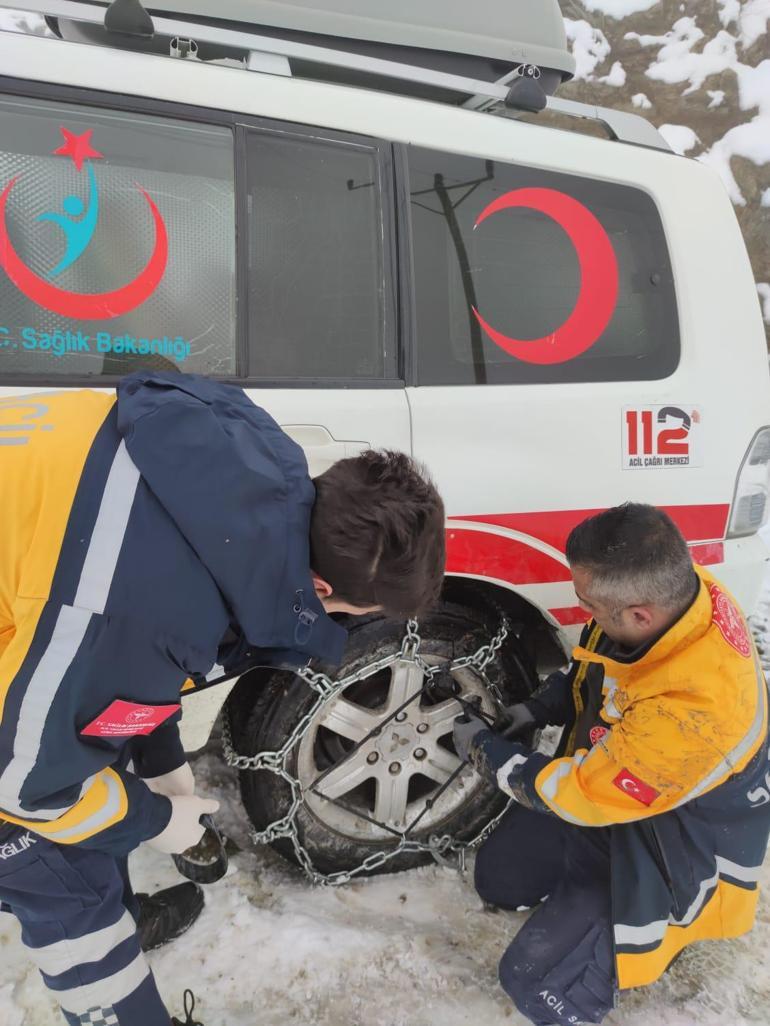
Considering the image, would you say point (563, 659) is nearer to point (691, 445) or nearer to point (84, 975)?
point (691, 445)

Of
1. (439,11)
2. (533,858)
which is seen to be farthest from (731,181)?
(533,858)

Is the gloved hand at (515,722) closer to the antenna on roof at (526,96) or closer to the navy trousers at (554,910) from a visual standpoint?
the navy trousers at (554,910)

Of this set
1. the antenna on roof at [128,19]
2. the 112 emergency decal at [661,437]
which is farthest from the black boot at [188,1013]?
the antenna on roof at [128,19]

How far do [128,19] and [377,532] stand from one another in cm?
138

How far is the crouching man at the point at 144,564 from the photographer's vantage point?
1.07 m

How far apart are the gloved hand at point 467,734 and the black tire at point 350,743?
0.48 feet

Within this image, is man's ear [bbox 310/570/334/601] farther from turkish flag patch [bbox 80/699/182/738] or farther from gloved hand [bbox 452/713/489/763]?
gloved hand [bbox 452/713/489/763]

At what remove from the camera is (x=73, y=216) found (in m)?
1.58

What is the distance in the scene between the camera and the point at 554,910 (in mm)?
1933

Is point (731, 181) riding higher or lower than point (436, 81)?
higher

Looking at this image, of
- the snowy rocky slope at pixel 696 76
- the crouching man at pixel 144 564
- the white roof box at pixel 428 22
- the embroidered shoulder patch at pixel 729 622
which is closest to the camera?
the crouching man at pixel 144 564

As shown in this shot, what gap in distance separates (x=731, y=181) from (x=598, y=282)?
320 inches

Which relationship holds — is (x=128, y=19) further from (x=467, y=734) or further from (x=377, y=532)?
(x=467, y=734)

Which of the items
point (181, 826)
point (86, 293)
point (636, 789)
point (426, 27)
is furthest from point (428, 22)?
point (181, 826)
